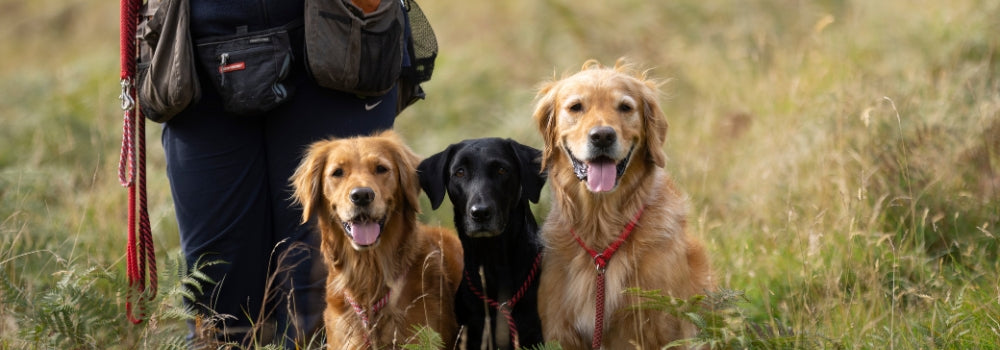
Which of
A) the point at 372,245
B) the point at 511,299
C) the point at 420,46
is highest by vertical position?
the point at 420,46

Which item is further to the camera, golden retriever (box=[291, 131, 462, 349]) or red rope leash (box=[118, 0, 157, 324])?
golden retriever (box=[291, 131, 462, 349])

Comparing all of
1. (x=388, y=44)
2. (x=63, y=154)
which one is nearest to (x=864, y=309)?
(x=388, y=44)

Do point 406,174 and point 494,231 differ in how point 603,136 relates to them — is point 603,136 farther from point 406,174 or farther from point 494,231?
point 406,174

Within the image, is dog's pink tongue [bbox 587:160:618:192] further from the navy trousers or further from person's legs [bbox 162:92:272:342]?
person's legs [bbox 162:92:272:342]

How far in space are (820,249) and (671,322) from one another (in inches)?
63.0

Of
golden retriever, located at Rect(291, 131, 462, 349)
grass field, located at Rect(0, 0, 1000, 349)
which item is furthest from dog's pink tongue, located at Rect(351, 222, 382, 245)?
grass field, located at Rect(0, 0, 1000, 349)

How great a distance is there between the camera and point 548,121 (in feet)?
14.2

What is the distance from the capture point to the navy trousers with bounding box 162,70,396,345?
4.00m

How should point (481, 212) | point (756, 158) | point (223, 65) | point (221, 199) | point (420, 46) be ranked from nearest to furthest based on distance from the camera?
point (223, 65)
point (481, 212)
point (221, 199)
point (420, 46)
point (756, 158)

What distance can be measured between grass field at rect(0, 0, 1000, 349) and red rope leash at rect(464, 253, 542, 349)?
34.8 inches

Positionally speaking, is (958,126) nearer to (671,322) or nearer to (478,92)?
(671,322)

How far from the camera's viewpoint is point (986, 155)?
5.66 metres

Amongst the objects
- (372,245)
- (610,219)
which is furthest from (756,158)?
(372,245)

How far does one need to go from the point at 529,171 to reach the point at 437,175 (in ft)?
1.43
